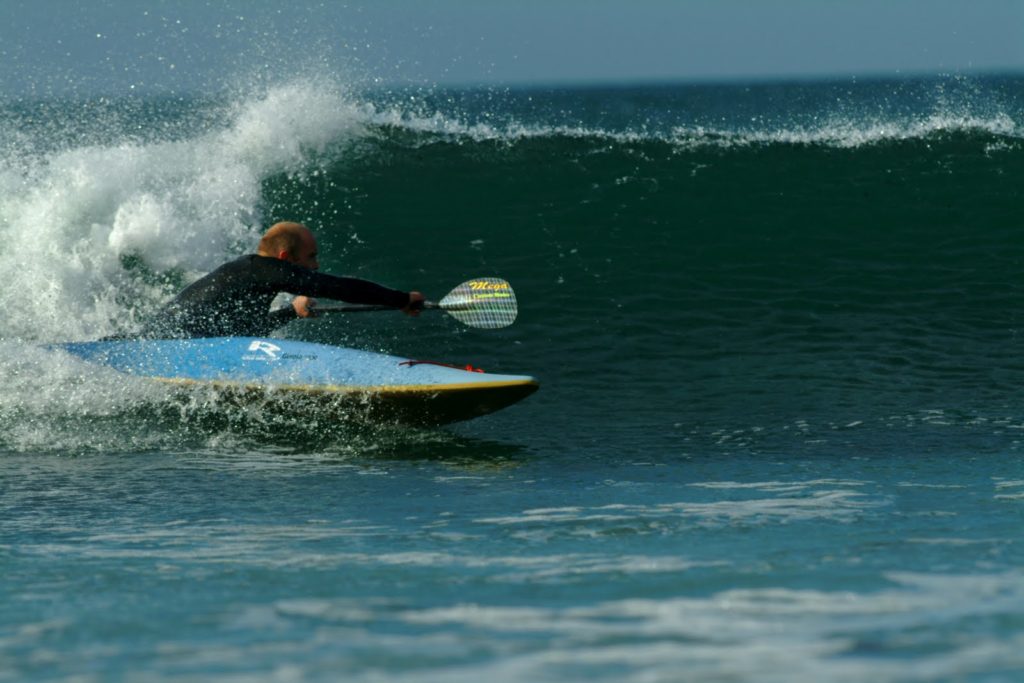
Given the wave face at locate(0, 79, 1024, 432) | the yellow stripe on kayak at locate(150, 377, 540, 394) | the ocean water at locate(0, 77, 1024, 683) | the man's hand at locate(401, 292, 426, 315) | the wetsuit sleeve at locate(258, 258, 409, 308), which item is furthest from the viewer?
the wave face at locate(0, 79, 1024, 432)

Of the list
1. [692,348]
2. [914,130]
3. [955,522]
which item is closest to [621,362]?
[692,348]

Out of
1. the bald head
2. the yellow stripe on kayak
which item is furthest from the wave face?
the bald head

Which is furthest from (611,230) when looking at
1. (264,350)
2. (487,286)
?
(264,350)

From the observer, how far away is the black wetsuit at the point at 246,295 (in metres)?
6.96

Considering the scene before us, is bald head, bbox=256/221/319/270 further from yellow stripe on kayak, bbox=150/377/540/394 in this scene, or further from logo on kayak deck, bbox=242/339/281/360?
yellow stripe on kayak, bbox=150/377/540/394

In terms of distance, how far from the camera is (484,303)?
300 inches

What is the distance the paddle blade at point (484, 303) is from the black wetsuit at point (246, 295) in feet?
1.75

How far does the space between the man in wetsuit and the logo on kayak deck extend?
277 mm

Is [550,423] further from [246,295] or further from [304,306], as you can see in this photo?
[246,295]

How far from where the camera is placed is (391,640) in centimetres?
307

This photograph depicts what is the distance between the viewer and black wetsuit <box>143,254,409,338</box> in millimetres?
6957

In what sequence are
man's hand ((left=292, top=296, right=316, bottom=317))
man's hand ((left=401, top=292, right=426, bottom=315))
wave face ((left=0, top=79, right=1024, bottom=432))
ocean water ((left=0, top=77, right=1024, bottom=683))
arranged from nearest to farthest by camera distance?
ocean water ((left=0, top=77, right=1024, bottom=683)) → man's hand ((left=401, top=292, right=426, bottom=315)) → man's hand ((left=292, top=296, right=316, bottom=317)) → wave face ((left=0, top=79, right=1024, bottom=432))

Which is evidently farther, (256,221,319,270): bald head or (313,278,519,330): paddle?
(313,278,519,330): paddle

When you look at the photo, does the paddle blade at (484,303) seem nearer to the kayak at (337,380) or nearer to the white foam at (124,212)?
the kayak at (337,380)
